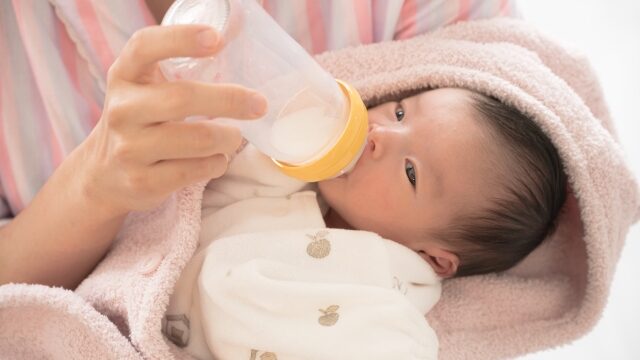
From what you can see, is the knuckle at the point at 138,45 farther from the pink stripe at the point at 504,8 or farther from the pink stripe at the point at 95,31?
the pink stripe at the point at 504,8

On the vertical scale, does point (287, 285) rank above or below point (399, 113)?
below

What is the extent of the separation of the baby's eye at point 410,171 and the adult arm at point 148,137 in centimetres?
35

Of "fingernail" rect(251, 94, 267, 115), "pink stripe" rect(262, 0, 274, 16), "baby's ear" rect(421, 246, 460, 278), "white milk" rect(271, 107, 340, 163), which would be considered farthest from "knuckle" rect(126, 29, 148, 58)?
"baby's ear" rect(421, 246, 460, 278)

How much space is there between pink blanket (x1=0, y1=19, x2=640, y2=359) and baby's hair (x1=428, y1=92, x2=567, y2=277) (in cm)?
3

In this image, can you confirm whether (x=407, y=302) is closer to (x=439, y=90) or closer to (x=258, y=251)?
(x=258, y=251)

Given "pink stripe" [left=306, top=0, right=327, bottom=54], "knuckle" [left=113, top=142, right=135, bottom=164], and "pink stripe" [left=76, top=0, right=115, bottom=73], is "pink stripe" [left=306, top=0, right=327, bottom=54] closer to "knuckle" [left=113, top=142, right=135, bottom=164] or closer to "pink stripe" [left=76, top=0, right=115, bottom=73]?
"pink stripe" [left=76, top=0, right=115, bottom=73]

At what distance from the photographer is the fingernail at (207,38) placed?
627 millimetres

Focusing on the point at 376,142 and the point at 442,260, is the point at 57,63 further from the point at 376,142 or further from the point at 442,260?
the point at 442,260

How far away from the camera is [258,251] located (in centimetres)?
99

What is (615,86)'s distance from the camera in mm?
1645

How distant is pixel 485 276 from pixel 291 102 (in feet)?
1.65

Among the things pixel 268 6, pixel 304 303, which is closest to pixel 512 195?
pixel 304 303

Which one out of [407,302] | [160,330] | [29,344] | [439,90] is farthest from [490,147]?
[29,344]

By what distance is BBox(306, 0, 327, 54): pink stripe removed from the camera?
1142mm
